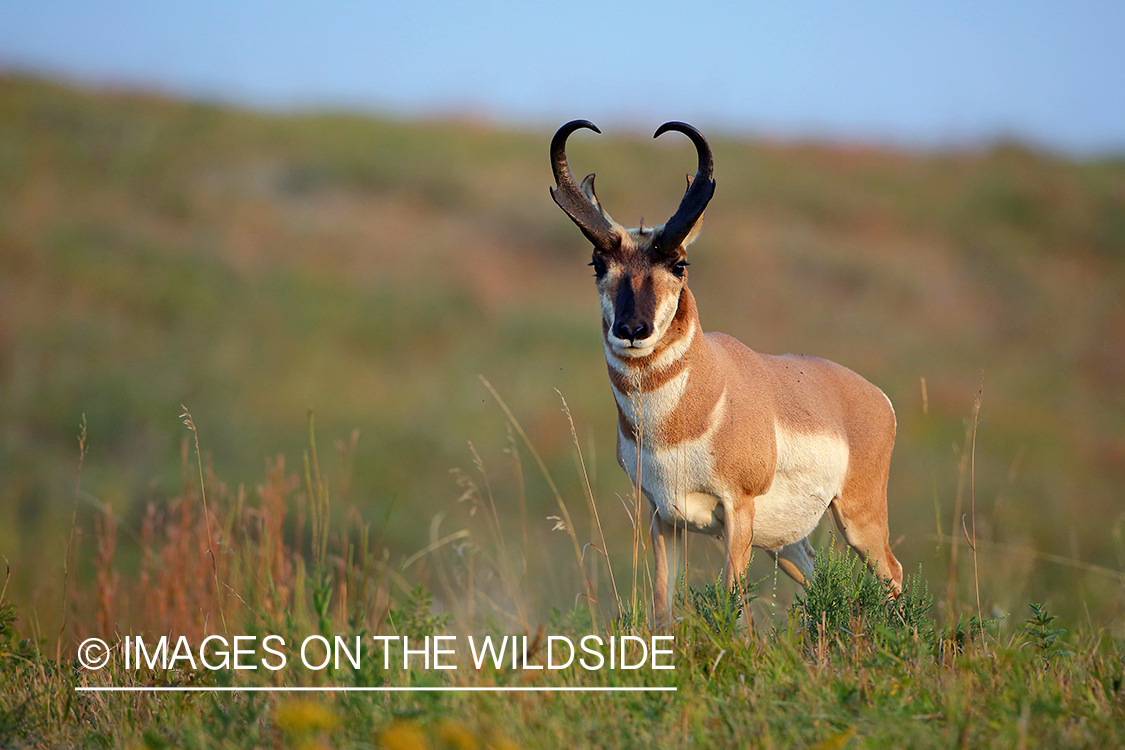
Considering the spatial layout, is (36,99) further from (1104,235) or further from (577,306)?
(1104,235)

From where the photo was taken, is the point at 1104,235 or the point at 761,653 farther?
the point at 1104,235

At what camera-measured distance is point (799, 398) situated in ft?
18.6

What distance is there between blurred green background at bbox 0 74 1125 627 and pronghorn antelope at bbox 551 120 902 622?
6.66 m

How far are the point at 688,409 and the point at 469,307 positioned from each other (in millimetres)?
22795

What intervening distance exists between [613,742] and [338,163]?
3330cm

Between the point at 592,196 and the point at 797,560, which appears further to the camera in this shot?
the point at 797,560

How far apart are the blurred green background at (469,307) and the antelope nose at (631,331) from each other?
8049mm

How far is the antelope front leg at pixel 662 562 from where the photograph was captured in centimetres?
520

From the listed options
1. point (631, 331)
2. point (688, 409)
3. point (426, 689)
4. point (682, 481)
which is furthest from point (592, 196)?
point (426, 689)

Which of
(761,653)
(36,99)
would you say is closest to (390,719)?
(761,653)

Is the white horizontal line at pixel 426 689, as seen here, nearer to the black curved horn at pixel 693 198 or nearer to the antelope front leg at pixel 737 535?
the antelope front leg at pixel 737 535

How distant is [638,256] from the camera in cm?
506
